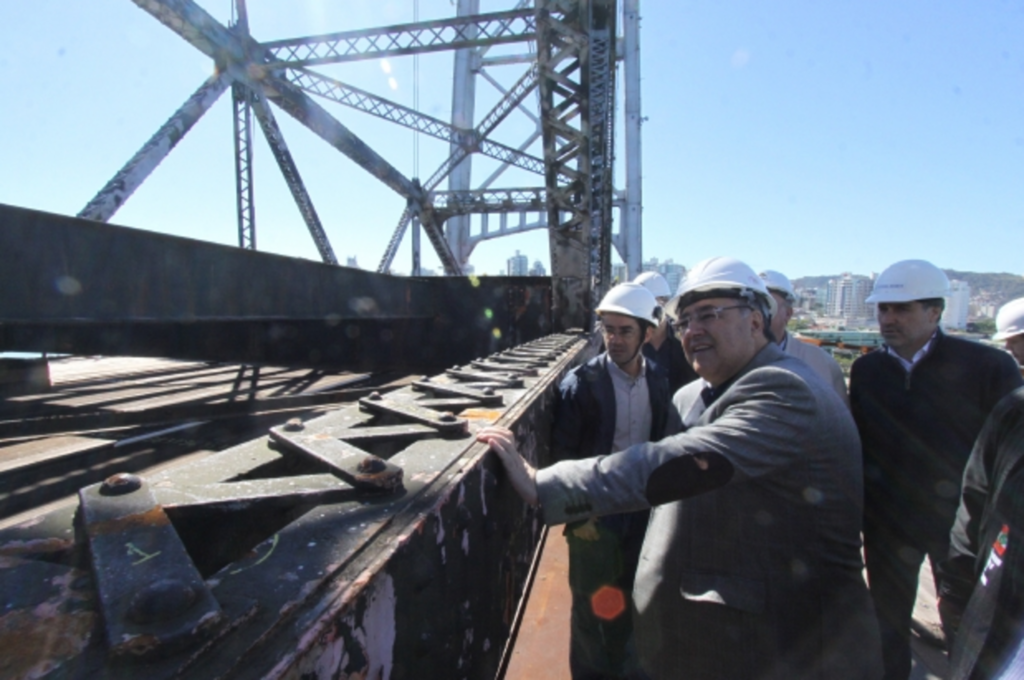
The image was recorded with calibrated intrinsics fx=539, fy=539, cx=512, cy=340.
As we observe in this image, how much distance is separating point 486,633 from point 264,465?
0.90 metres

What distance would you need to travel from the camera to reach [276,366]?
7.82 metres

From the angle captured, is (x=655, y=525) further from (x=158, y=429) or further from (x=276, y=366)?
(x=276, y=366)

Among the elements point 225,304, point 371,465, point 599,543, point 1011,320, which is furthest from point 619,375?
point 225,304

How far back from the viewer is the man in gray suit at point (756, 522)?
5.10 ft

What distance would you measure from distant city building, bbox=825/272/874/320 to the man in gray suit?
385 ft

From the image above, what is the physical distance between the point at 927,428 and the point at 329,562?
3245 millimetres

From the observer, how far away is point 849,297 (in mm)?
118125

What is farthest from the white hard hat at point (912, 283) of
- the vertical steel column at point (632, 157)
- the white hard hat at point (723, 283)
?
the vertical steel column at point (632, 157)

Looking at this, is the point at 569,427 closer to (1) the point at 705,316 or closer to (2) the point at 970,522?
(1) the point at 705,316

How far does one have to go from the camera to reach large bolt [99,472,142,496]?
1.24 m

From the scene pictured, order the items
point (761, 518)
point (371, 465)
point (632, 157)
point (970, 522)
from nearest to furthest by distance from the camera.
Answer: point (371, 465) → point (761, 518) → point (970, 522) → point (632, 157)

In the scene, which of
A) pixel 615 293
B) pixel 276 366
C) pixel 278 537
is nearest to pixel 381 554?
pixel 278 537

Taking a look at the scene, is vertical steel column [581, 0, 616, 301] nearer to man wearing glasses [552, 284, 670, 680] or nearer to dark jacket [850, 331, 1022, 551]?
man wearing glasses [552, 284, 670, 680]

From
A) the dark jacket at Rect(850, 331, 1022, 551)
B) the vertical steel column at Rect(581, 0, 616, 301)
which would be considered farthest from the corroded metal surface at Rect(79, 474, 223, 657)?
the vertical steel column at Rect(581, 0, 616, 301)
